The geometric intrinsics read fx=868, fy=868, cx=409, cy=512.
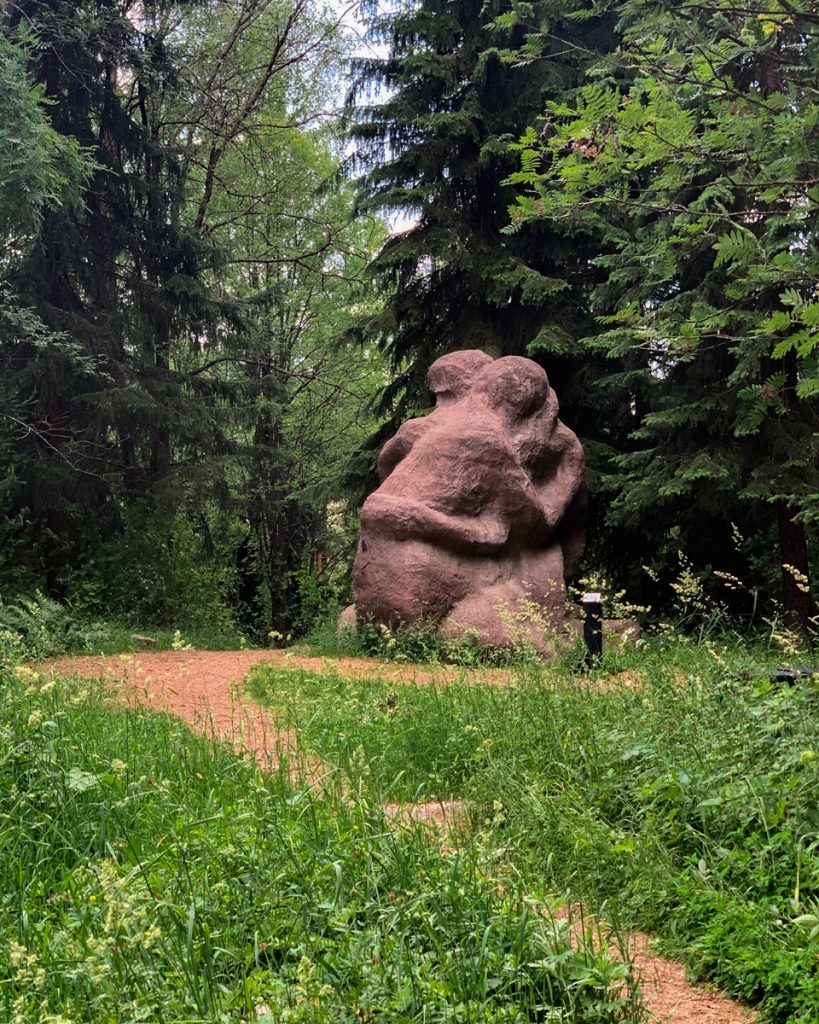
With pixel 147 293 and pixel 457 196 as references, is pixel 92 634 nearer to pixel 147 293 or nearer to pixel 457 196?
pixel 147 293

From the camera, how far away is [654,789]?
3641mm

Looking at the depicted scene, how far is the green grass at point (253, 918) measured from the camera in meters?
2.11

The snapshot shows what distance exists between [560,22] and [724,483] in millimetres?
7663

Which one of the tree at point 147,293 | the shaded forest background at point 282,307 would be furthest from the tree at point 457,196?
the tree at point 147,293

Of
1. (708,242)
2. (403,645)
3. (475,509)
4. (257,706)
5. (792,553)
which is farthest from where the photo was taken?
(475,509)

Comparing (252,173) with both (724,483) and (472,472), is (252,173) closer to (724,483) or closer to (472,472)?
(472,472)

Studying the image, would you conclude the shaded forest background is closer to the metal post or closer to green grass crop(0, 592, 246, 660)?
green grass crop(0, 592, 246, 660)

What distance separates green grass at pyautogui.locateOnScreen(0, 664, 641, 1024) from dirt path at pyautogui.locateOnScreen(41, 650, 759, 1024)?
1.06ft

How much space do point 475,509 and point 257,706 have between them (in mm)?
4609

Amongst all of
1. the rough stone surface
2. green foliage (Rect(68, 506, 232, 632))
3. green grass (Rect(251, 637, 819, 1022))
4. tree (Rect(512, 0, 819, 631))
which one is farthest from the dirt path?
green foliage (Rect(68, 506, 232, 632))

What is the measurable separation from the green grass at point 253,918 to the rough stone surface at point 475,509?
5918 mm

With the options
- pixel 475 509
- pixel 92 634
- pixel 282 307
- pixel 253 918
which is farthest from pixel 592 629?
pixel 282 307

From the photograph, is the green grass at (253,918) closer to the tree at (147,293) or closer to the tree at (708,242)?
the tree at (708,242)

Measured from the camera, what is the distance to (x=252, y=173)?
18.5 m
